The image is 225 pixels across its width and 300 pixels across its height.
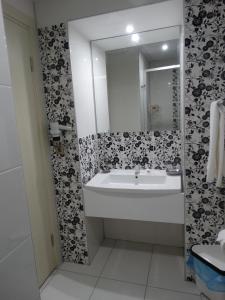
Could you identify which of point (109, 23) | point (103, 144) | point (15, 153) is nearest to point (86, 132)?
point (103, 144)

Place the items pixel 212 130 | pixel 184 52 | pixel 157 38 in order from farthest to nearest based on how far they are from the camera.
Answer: pixel 157 38
pixel 184 52
pixel 212 130

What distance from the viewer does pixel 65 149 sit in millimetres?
2016

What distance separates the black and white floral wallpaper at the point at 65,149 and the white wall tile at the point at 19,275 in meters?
1.15

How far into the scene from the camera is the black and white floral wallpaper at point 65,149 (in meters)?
1.88

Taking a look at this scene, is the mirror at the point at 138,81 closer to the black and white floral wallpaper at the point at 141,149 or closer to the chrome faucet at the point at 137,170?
the black and white floral wallpaper at the point at 141,149

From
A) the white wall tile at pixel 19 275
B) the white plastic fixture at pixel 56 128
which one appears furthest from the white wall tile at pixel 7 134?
the white plastic fixture at pixel 56 128

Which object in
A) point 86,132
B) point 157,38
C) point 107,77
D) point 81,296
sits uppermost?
point 157,38

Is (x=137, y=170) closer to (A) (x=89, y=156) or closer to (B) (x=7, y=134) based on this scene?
(A) (x=89, y=156)

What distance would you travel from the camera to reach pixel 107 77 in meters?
2.38

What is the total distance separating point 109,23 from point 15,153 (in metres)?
1.56

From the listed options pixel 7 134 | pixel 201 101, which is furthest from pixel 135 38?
pixel 7 134

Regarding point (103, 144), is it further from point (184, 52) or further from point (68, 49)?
point (184, 52)

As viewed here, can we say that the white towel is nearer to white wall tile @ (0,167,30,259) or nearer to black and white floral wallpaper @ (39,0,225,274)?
black and white floral wallpaper @ (39,0,225,274)

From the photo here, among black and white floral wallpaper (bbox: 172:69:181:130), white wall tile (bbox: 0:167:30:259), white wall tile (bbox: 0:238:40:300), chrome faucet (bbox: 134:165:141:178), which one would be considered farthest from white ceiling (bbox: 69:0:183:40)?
white wall tile (bbox: 0:238:40:300)
